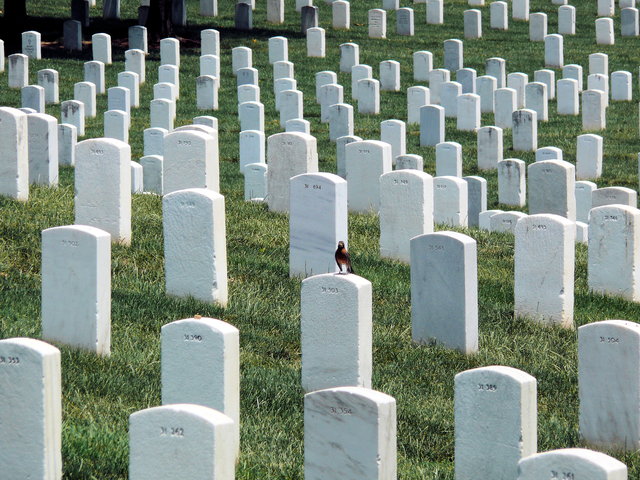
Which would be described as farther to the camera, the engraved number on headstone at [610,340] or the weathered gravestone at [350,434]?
the engraved number on headstone at [610,340]

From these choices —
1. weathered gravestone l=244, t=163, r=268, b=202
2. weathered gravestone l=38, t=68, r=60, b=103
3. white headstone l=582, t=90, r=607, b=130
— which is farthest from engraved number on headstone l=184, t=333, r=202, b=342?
weathered gravestone l=38, t=68, r=60, b=103

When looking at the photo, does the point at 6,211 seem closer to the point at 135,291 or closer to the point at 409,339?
the point at 135,291

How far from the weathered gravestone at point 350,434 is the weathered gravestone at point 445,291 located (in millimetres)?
2344

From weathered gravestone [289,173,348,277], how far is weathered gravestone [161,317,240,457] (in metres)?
2.92

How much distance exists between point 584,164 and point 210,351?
10606 mm

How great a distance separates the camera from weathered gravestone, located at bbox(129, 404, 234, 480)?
3.48 meters

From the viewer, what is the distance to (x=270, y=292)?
6.93 metres

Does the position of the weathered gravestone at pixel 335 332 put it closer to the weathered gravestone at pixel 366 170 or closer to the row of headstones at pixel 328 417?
the row of headstones at pixel 328 417

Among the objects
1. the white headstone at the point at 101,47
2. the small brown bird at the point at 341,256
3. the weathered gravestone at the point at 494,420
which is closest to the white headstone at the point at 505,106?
the white headstone at the point at 101,47

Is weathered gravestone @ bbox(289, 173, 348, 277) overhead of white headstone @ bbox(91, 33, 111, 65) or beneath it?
beneath

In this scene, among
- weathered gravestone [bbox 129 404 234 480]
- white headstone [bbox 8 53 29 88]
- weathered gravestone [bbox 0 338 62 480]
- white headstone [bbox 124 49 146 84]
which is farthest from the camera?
white headstone [bbox 124 49 146 84]

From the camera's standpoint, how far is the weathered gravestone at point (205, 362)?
4.45 m

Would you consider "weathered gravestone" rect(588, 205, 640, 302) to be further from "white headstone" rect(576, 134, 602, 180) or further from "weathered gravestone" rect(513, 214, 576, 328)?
"white headstone" rect(576, 134, 602, 180)

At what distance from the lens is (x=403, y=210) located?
326 inches
